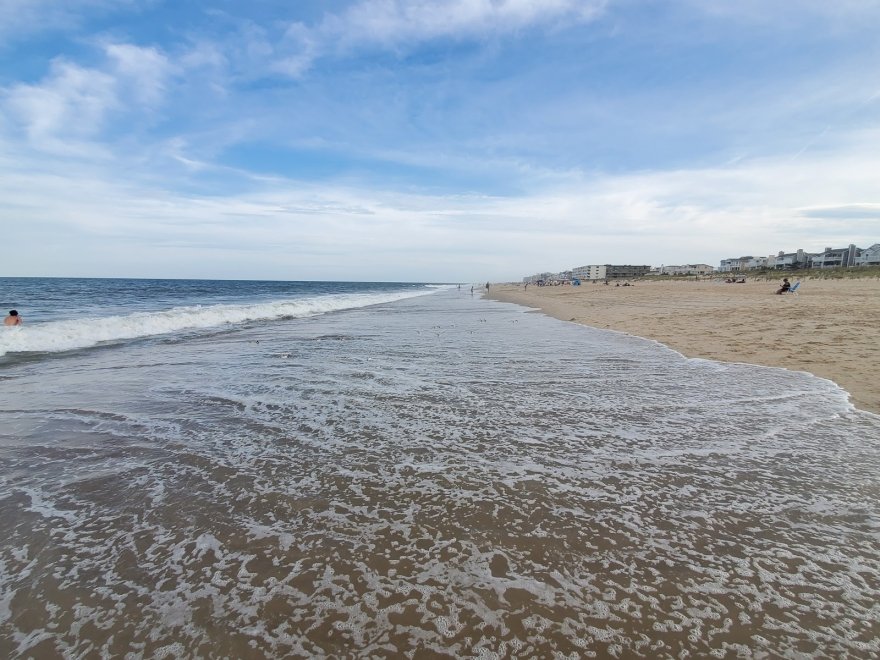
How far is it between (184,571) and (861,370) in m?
11.1

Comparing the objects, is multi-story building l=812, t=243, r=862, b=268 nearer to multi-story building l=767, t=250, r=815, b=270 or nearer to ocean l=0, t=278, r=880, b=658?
multi-story building l=767, t=250, r=815, b=270

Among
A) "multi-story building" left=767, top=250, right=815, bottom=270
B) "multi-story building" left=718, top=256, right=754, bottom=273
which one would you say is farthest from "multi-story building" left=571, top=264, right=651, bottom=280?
"multi-story building" left=767, top=250, right=815, bottom=270

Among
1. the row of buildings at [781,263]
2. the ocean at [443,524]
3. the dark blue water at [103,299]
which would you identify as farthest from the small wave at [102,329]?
the row of buildings at [781,263]

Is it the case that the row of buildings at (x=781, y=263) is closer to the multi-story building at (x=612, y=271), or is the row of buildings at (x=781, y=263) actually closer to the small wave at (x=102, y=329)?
the multi-story building at (x=612, y=271)

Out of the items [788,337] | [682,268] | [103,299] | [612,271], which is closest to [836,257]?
[682,268]

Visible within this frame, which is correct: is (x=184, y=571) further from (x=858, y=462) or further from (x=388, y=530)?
(x=858, y=462)

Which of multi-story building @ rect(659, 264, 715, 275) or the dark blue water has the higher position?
multi-story building @ rect(659, 264, 715, 275)

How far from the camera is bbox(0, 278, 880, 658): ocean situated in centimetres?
234

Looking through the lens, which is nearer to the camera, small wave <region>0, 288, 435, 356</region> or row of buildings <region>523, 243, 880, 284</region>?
small wave <region>0, 288, 435, 356</region>

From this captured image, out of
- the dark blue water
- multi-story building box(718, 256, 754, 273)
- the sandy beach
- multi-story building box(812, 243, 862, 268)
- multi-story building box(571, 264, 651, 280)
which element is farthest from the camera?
multi-story building box(571, 264, 651, 280)

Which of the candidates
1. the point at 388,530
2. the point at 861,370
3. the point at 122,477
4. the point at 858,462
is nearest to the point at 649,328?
the point at 861,370

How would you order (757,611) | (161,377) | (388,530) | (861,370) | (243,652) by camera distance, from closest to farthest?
(243,652) → (757,611) → (388,530) → (861,370) → (161,377)

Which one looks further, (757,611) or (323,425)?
(323,425)

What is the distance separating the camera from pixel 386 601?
8.38 ft
